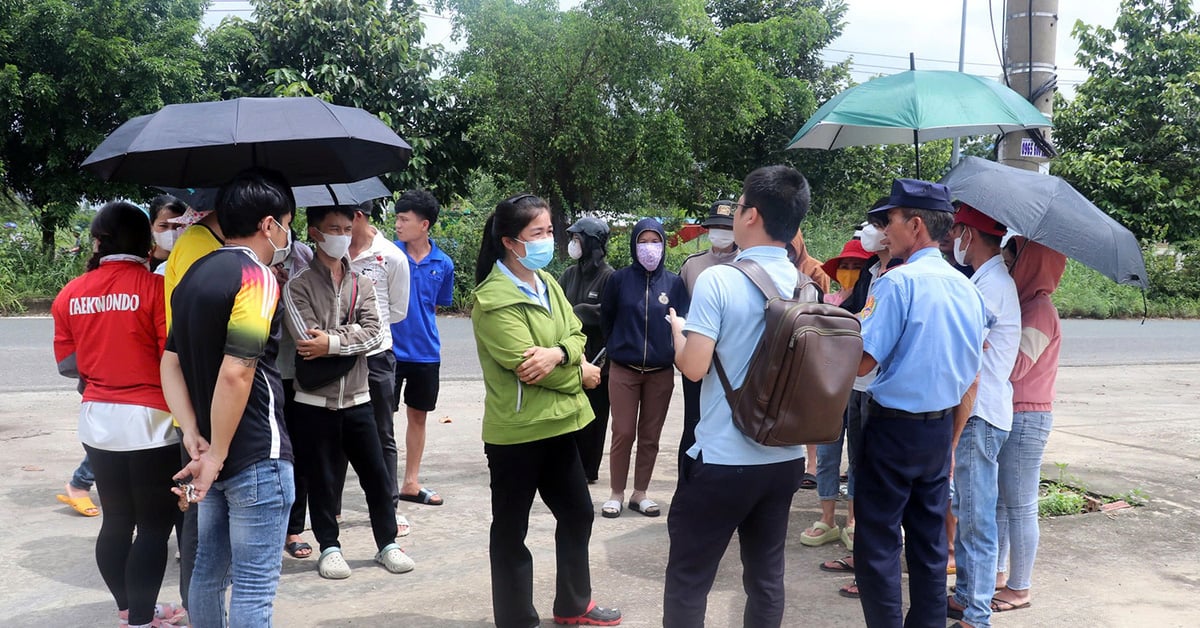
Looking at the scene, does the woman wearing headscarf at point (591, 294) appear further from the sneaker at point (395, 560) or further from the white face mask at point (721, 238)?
the sneaker at point (395, 560)

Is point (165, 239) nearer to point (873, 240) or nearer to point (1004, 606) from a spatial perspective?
point (873, 240)

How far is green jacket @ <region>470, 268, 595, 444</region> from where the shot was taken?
11.9ft

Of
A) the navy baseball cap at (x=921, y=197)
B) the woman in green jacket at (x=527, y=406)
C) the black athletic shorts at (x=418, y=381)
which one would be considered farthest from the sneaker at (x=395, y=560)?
the navy baseball cap at (x=921, y=197)

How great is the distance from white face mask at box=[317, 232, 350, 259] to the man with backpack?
2.04 m

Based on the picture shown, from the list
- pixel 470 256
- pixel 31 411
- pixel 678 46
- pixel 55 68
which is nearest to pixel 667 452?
pixel 31 411

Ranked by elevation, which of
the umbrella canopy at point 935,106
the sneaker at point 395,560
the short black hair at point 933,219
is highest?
the umbrella canopy at point 935,106

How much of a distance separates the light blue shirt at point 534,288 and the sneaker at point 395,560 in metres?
1.68

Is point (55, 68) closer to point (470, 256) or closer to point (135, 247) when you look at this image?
point (470, 256)

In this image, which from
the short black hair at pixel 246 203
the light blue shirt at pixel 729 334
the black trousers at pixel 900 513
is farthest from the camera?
the black trousers at pixel 900 513

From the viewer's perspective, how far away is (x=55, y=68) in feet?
52.6

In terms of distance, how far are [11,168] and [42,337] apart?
5937 millimetres

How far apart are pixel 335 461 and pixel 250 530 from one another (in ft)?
5.54

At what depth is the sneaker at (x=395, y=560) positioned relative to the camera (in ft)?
15.0

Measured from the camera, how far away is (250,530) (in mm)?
2896
